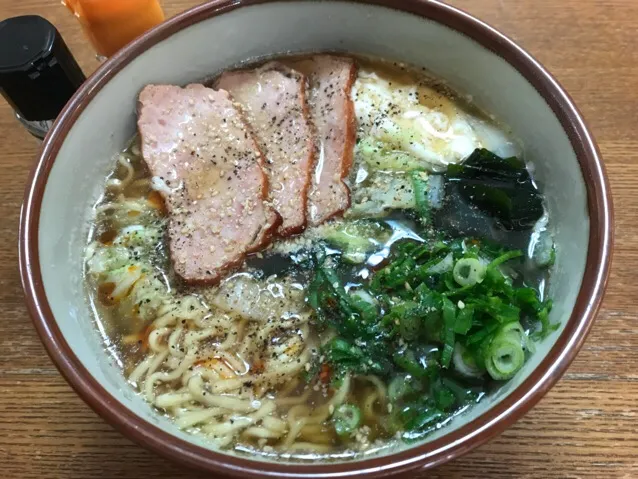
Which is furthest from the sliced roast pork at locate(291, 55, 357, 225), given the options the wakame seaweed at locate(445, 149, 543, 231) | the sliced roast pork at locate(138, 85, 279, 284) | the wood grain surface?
the wood grain surface

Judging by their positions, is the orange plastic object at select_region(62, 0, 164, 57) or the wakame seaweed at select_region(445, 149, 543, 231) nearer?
the wakame seaweed at select_region(445, 149, 543, 231)

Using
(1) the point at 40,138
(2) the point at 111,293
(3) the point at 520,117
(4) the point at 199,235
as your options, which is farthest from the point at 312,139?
(1) the point at 40,138

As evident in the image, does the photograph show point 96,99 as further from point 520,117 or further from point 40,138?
point 520,117

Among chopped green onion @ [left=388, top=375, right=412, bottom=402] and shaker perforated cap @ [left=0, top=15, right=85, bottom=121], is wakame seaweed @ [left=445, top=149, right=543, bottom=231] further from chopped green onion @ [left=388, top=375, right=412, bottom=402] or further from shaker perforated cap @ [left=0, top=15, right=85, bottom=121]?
shaker perforated cap @ [left=0, top=15, right=85, bottom=121]

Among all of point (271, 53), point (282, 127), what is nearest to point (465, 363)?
point (282, 127)

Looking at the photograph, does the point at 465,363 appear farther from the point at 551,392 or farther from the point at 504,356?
the point at 551,392

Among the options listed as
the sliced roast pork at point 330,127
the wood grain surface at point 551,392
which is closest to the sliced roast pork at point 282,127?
the sliced roast pork at point 330,127

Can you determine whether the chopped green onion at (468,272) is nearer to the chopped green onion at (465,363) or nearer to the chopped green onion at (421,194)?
the chopped green onion at (465,363)
